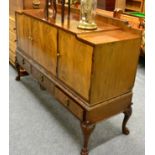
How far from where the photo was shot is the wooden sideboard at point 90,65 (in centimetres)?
150

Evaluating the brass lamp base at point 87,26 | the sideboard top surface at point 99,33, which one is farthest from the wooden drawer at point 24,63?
the brass lamp base at point 87,26

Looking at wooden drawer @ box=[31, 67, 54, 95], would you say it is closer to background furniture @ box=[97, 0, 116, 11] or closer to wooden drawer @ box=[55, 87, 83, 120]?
wooden drawer @ box=[55, 87, 83, 120]

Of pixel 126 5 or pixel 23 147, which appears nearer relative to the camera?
pixel 23 147

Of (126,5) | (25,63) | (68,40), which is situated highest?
(126,5)

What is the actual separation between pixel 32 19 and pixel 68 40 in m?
0.73

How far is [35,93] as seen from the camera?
8.95 feet

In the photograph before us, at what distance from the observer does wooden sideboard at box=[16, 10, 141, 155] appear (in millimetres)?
1495

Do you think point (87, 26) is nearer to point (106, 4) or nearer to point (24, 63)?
point (24, 63)

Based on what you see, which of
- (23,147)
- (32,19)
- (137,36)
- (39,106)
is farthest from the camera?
(39,106)

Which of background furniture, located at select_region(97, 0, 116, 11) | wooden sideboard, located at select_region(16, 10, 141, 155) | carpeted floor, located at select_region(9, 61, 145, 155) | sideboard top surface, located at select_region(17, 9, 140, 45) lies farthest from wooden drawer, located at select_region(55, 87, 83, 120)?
background furniture, located at select_region(97, 0, 116, 11)

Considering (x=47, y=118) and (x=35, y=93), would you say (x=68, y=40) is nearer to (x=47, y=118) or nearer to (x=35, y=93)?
(x=47, y=118)

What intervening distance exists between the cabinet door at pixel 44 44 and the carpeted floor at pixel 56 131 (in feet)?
1.73
